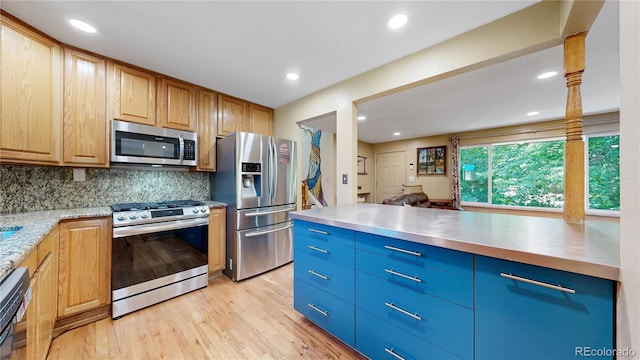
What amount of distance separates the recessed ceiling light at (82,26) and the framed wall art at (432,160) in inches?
239

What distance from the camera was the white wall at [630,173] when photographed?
570mm

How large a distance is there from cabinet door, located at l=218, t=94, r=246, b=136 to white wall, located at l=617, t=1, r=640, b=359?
3056 mm

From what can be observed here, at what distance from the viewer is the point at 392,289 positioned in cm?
124

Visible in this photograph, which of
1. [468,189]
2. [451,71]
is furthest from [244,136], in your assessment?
[468,189]

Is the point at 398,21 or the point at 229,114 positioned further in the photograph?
the point at 229,114

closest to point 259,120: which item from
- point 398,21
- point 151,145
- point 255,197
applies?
point 255,197

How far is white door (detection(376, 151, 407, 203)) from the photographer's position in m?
6.29

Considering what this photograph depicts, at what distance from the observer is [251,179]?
2734mm

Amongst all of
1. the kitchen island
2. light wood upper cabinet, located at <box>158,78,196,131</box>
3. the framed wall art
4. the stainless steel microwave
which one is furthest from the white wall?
the framed wall art

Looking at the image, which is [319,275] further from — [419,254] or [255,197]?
[255,197]

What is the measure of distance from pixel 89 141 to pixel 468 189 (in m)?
6.45

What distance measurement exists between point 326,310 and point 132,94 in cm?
265

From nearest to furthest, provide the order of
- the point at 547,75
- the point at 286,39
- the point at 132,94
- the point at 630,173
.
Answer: the point at 630,173 < the point at 286,39 < the point at 132,94 < the point at 547,75

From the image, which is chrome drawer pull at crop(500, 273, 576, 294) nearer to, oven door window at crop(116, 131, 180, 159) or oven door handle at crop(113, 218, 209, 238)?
oven door handle at crop(113, 218, 209, 238)
